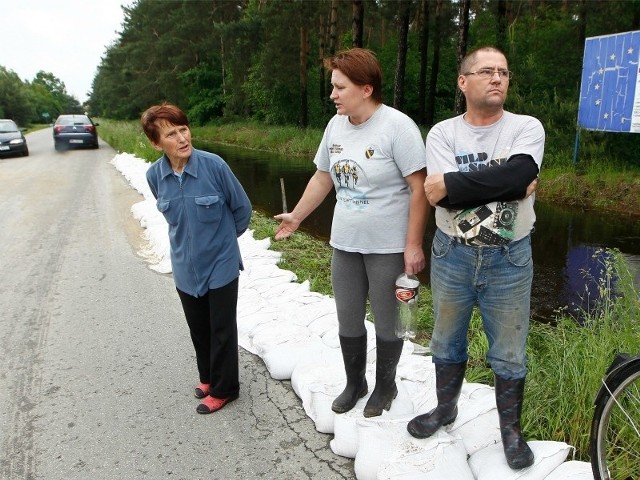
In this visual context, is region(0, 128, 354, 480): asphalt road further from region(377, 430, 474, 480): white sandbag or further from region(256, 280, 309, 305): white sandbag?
region(256, 280, 309, 305): white sandbag

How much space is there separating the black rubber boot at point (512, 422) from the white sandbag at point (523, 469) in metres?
0.03

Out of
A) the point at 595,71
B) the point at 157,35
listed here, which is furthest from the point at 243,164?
the point at 157,35

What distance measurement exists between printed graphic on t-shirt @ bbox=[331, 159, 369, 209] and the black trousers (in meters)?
0.90

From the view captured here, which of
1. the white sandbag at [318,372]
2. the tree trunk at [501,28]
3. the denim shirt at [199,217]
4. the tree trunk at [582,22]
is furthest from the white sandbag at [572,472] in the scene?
the tree trunk at [501,28]

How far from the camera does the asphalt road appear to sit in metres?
2.55

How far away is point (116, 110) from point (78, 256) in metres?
55.3

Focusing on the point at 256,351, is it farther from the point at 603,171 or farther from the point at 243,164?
the point at 243,164

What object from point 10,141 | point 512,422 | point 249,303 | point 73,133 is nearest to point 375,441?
→ point 512,422

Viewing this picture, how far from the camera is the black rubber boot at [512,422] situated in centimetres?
216

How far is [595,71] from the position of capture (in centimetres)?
1091

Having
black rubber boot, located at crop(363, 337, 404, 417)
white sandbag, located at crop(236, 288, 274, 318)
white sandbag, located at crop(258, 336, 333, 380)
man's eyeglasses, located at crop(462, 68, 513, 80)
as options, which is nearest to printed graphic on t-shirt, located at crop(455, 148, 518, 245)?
man's eyeglasses, located at crop(462, 68, 513, 80)

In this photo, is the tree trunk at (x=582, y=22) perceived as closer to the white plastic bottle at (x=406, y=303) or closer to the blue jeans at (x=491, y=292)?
the white plastic bottle at (x=406, y=303)

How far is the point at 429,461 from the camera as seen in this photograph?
2.25 metres

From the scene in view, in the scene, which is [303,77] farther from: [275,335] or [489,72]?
[489,72]
